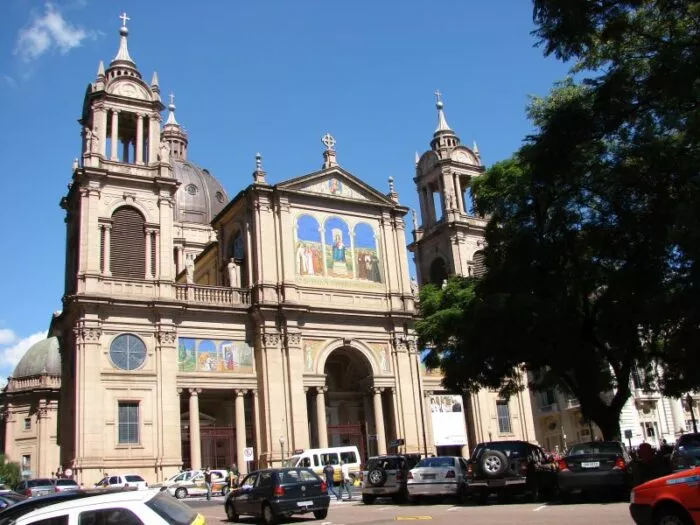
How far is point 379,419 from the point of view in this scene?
139 feet

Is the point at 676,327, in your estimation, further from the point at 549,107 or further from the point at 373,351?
the point at 373,351

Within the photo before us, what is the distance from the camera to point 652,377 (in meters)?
26.6

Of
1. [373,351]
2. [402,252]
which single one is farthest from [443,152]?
[373,351]

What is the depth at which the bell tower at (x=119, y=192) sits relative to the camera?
39156 millimetres

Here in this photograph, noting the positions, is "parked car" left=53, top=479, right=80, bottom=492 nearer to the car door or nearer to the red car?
the car door

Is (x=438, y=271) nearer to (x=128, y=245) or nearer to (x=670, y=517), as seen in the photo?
(x=128, y=245)

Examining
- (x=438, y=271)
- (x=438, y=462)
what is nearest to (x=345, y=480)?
(x=438, y=462)

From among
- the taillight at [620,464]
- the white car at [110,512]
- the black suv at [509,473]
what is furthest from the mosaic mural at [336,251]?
the white car at [110,512]

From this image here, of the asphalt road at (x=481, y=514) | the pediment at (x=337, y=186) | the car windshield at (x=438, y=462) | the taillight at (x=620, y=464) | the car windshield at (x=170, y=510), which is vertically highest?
the pediment at (x=337, y=186)

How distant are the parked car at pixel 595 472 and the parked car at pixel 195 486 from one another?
20072 mm

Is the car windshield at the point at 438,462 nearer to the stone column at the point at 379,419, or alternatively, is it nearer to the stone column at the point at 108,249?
the stone column at the point at 379,419

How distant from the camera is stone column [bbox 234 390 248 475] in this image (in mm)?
38719

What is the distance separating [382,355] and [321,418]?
5.96 m

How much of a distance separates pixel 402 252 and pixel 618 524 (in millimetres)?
34104
